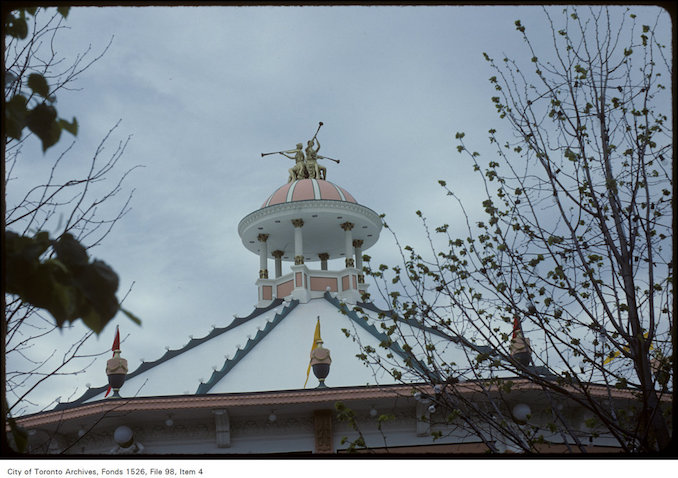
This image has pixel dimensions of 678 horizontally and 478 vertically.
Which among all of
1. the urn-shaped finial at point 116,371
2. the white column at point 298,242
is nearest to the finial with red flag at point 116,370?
the urn-shaped finial at point 116,371

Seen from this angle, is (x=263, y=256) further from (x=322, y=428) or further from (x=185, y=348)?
(x=322, y=428)

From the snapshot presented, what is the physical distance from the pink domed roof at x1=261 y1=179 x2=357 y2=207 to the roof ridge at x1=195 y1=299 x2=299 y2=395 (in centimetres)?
315

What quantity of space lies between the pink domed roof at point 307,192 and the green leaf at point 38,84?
51.7 ft

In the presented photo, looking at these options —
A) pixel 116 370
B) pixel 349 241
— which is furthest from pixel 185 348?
pixel 349 241

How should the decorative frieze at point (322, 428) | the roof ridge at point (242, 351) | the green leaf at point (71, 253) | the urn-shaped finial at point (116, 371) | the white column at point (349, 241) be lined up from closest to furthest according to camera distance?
the green leaf at point (71, 253) → the decorative frieze at point (322, 428) → the urn-shaped finial at point (116, 371) → the roof ridge at point (242, 351) → the white column at point (349, 241)

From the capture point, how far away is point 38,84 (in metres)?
3.06

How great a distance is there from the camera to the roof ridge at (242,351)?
1240cm

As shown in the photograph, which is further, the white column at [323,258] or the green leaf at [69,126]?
the white column at [323,258]

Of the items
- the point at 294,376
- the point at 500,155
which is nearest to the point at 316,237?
the point at 294,376

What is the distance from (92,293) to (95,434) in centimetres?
1035

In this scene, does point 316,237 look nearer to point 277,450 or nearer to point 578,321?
point 277,450

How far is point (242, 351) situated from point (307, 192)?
619cm

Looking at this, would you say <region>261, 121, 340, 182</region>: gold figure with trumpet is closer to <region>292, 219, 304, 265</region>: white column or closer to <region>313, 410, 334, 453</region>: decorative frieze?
<region>292, 219, 304, 265</region>: white column

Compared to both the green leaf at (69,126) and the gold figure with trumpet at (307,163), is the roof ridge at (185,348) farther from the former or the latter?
the green leaf at (69,126)
